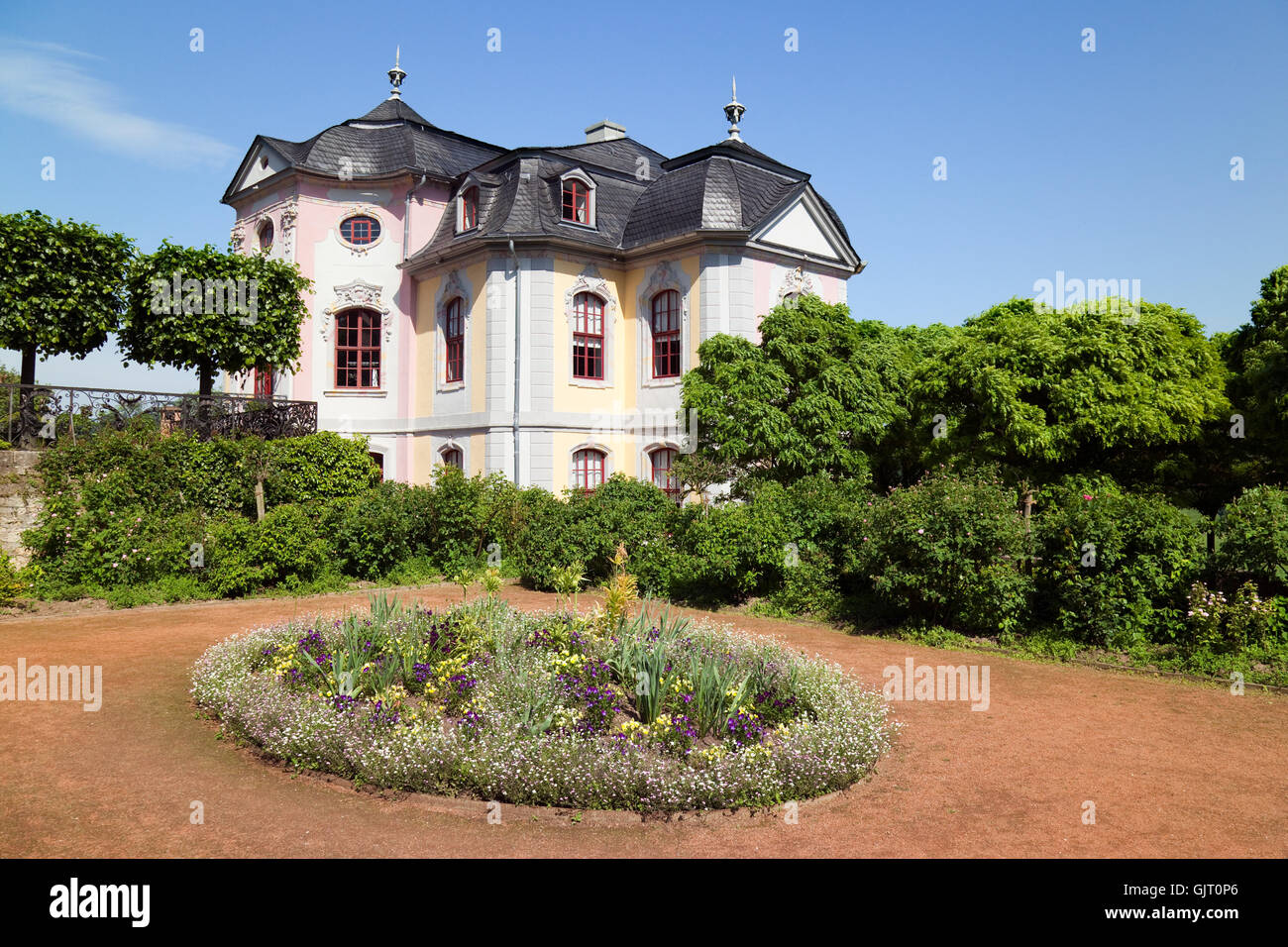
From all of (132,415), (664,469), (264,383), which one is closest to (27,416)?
(132,415)

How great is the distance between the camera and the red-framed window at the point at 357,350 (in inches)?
890

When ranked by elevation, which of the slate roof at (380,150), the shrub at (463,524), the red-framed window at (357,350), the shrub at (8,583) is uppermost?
the slate roof at (380,150)

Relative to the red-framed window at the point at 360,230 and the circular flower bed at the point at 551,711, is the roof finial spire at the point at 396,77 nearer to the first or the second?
the red-framed window at the point at 360,230

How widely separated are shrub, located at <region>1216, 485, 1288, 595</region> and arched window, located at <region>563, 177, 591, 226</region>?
1568cm

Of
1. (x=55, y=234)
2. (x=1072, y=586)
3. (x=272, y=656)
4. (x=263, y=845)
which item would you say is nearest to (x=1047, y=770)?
(x=1072, y=586)

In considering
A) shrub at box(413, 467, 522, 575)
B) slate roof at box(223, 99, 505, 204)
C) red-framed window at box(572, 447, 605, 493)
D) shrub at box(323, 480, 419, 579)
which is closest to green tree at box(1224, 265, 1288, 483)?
shrub at box(413, 467, 522, 575)

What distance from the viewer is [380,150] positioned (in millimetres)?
22938

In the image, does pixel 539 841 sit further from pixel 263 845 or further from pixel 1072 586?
pixel 1072 586

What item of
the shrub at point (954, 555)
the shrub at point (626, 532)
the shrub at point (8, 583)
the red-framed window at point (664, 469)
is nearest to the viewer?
the shrub at point (954, 555)

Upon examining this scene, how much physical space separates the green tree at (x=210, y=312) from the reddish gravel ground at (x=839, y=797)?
10416 mm

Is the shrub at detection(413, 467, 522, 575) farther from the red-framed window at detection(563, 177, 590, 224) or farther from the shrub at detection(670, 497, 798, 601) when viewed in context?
the red-framed window at detection(563, 177, 590, 224)

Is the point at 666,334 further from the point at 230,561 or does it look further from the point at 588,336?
the point at 230,561

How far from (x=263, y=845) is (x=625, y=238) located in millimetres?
18620

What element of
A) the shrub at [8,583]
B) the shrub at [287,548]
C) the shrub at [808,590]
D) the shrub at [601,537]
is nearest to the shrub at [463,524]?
the shrub at [601,537]
